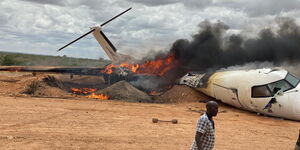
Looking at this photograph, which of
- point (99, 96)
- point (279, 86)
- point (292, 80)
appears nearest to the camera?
point (279, 86)

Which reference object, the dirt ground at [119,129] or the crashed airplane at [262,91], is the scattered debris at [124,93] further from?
the crashed airplane at [262,91]

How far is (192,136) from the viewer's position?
10.9 m

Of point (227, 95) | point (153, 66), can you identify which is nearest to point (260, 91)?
point (227, 95)

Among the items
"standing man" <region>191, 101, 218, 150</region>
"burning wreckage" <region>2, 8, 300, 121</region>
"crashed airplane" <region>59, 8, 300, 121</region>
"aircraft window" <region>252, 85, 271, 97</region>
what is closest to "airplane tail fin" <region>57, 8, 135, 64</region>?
"burning wreckage" <region>2, 8, 300, 121</region>

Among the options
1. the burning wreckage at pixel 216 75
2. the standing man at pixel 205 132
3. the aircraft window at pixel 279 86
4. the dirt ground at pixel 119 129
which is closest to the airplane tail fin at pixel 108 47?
the burning wreckage at pixel 216 75

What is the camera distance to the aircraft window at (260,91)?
15383 millimetres

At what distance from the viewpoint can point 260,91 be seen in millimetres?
15602

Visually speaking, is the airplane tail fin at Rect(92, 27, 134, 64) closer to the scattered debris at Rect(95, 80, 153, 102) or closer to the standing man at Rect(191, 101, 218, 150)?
the scattered debris at Rect(95, 80, 153, 102)

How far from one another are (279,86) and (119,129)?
8904mm

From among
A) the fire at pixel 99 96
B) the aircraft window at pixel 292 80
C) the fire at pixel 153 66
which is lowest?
the fire at pixel 99 96

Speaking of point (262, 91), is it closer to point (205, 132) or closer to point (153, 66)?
point (205, 132)

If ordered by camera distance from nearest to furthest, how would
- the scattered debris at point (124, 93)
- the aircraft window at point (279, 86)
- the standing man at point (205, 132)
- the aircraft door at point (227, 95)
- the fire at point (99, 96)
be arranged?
the standing man at point (205, 132) < the aircraft window at point (279, 86) < the aircraft door at point (227, 95) < the scattered debris at point (124, 93) < the fire at point (99, 96)

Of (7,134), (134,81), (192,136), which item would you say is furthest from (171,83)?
(7,134)

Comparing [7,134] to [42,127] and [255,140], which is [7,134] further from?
[255,140]
